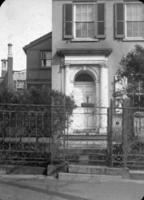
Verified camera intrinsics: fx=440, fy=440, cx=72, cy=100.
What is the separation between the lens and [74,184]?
8.14 meters

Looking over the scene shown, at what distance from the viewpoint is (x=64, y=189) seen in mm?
7594

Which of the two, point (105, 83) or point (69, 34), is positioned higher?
point (69, 34)

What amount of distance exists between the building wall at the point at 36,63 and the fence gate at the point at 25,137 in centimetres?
1133

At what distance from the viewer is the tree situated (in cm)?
1299

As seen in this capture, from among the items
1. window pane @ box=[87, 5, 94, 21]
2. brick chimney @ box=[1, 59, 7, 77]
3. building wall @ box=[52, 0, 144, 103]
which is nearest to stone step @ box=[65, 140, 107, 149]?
building wall @ box=[52, 0, 144, 103]

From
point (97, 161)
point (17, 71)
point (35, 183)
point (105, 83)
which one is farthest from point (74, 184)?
point (17, 71)

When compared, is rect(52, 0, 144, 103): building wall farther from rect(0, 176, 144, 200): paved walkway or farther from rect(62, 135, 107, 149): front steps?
rect(0, 176, 144, 200): paved walkway

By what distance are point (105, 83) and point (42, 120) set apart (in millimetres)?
8254

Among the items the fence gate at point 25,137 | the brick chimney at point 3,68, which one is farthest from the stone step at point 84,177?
the brick chimney at point 3,68

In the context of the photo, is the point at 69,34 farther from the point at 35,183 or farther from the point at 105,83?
the point at 35,183

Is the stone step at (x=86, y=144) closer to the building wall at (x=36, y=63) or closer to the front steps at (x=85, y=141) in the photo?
the front steps at (x=85, y=141)

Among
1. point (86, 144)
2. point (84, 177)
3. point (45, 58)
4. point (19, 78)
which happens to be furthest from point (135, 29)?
point (84, 177)

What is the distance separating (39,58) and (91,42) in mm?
4965

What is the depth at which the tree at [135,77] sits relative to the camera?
1299 centimetres
